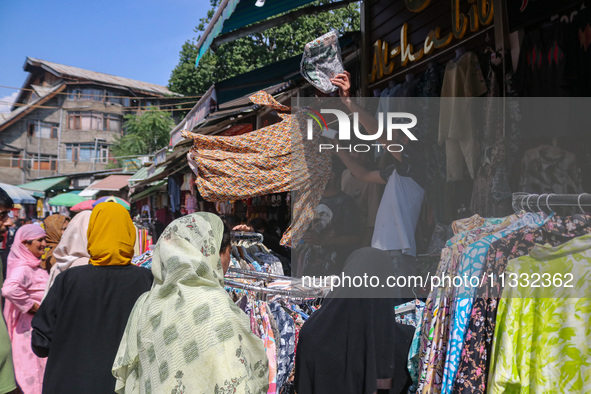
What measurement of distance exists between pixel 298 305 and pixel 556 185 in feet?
5.23

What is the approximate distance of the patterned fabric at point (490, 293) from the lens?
1.58 metres

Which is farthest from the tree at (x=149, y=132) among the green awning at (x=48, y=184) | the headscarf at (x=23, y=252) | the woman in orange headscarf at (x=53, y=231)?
the headscarf at (x=23, y=252)

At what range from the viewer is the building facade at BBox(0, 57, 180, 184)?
31734 millimetres

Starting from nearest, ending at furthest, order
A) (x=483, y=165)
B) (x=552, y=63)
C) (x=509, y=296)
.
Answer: (x=509, y=296)
(x=552, y=63)
(x=483, y=165)

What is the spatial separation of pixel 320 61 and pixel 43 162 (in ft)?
116

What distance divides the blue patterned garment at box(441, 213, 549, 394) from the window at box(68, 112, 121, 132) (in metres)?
36.0

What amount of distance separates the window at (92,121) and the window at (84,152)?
1.35m

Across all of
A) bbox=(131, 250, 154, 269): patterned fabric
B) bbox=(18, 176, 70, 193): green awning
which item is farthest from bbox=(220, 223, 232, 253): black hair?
bbox=(18, 176, 70, 193): green awning

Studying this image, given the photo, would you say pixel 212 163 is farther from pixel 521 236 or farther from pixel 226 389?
pixel 521 236

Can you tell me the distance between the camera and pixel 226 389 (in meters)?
1.69

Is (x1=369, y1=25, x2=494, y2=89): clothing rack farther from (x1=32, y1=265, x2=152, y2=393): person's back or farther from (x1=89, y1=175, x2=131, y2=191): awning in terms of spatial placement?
(x1=89, y1=175, x2=131, y2=191): awning

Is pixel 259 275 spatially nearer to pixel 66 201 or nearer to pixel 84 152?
pixel 66 201

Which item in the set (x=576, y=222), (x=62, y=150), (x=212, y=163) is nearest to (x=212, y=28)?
(x=212, y=163)

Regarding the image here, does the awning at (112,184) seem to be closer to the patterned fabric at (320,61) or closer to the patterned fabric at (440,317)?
the patterned fabric at (320,61)
